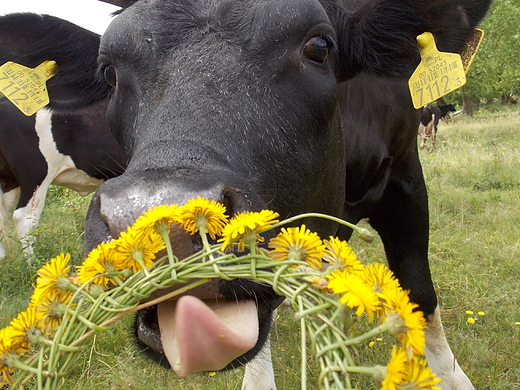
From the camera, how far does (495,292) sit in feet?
12.0

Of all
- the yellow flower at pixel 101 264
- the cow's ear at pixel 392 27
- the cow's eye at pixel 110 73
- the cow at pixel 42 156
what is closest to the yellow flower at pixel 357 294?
the yellow flower at pixel 101 264

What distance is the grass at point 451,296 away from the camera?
9.10 ft

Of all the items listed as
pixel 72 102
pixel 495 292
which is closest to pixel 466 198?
pixel 495 292

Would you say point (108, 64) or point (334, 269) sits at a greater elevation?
point (334, 269)

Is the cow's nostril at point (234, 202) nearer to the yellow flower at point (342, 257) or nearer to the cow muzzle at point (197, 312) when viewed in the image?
the cow muzzle at point (197, 312)

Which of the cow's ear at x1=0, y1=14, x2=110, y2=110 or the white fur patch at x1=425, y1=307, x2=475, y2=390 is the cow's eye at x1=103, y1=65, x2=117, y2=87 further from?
the white fur patch at x1=425, y1=307, x2=475, y2=390

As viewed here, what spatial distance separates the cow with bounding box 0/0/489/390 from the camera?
4.11 feet

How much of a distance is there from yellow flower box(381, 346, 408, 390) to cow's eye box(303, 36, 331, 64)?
57.8 inches

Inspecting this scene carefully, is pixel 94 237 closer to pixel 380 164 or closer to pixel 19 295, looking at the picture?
pixel 380 164

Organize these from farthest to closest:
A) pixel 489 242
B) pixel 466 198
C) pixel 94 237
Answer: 1. pixel 466 198
2. pixel 489 242
3. pixel 94 237

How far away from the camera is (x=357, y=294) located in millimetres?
632

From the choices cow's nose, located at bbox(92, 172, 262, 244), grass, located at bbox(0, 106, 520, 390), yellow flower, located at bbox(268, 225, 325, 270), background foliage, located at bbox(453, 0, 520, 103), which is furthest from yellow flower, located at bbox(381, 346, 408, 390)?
background foliage, located at bbox(453, 0, 520, 103)

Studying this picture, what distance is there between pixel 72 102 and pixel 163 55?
62.9 inches

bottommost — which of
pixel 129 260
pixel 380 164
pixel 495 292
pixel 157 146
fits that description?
pixel 495 292
